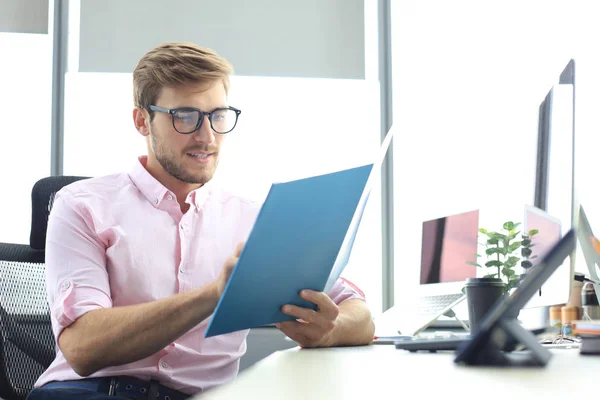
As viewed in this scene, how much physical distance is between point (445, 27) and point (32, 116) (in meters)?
1.97

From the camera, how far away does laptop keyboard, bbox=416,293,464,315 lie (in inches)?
82.7

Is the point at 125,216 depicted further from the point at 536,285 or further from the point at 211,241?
the point at 536,285

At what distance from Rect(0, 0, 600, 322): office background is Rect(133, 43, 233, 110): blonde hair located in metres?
1.41

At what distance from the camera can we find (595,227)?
6.81ft

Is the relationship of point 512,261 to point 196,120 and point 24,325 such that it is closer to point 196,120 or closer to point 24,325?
point 196,120

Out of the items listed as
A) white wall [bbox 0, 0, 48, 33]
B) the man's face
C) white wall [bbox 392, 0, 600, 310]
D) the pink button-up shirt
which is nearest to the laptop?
white wall [bbox 392, 0, 600, 310]

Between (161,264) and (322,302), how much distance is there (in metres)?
0.57

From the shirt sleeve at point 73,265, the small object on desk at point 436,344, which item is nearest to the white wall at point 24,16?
the shirt sleeve at point 73,265

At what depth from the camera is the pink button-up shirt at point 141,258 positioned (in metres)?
1.55

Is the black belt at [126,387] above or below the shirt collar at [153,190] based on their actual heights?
below

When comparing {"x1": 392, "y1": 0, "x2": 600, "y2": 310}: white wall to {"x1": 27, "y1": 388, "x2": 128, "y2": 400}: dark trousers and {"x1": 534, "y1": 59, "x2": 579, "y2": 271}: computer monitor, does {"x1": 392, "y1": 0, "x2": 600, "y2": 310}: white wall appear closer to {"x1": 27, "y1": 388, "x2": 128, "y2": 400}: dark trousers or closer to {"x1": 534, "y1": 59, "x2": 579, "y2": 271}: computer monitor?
{"x1": 534, "y1": 59, "x2": 579, "y2": 271}: computer monitor

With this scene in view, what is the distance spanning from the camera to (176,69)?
180 cm

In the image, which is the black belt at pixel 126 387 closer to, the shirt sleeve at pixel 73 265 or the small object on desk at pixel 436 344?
the shirt sleeve at pixel 73 265

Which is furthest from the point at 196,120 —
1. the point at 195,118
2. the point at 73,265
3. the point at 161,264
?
the point at 73,265
